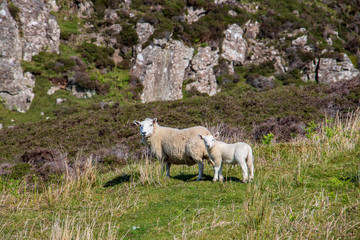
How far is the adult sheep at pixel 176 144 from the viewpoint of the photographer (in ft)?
23.7

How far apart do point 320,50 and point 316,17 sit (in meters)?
11.7

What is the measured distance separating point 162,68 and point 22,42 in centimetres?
1500

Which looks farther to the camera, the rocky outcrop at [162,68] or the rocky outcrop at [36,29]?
the rocky outcrop at [162,68]

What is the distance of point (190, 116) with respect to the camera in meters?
20.0

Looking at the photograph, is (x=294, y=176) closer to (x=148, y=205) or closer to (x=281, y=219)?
(x=281, y=219)

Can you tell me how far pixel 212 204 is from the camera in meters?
5.48

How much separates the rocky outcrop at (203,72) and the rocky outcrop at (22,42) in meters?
15.8

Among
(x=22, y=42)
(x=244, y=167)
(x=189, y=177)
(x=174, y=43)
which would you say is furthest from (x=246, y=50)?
(x=244, y=167)

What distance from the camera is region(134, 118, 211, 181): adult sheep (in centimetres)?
723

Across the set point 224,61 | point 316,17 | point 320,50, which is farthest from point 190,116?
point 316,17

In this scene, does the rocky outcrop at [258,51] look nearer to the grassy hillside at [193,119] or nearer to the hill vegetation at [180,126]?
the hill vegetation at [180,126]

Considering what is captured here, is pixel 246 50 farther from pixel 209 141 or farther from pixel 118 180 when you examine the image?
pixel 209 141

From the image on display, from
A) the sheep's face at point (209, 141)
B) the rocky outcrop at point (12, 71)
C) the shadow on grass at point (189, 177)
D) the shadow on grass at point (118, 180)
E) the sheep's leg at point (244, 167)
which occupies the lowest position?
the shadow on grass at point (118, 180)

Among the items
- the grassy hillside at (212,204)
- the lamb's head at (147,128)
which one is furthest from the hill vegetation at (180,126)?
the lamb's head at (147,128)
